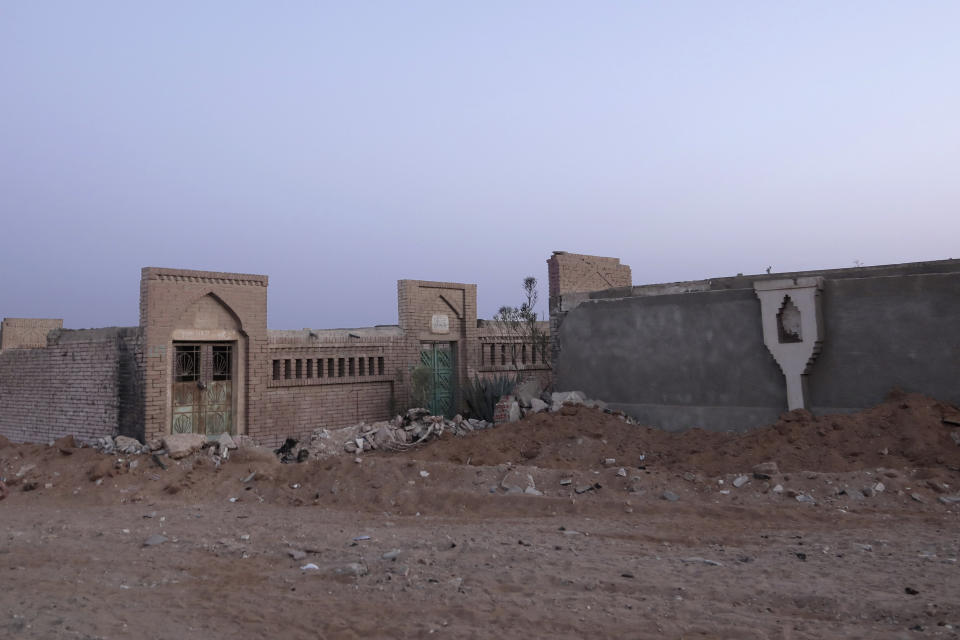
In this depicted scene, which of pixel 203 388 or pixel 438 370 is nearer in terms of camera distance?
pixel 203 388

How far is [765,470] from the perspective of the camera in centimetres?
847

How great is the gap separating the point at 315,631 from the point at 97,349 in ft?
29.6

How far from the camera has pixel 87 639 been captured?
404cm

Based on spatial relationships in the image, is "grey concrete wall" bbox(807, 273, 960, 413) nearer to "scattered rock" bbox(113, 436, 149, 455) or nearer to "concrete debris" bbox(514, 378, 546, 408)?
"concrete debris" bbox(514, 378, 546, 408)

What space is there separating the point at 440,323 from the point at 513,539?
27.0 feet

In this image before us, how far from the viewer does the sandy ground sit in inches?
173

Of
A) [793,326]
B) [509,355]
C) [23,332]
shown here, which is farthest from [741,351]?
[23,332]

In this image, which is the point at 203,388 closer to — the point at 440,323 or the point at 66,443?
the point at 66,443

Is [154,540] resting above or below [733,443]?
below

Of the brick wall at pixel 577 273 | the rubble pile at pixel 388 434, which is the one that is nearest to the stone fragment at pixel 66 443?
the rubble pile at pixel 388 434

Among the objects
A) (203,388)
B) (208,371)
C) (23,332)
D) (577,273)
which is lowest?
(203,388)

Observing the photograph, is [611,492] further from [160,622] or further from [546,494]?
[160,622]

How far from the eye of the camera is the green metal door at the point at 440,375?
14242 millimetres

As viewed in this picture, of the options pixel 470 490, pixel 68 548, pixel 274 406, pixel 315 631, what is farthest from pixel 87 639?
pixel 274 406
